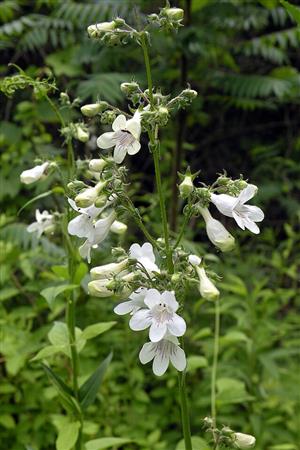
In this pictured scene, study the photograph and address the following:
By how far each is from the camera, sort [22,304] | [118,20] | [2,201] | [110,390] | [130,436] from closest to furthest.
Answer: [118,20]
[130,436]
[110,390]
[22,304]
[2,201]

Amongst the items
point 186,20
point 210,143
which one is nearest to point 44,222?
point 186,20

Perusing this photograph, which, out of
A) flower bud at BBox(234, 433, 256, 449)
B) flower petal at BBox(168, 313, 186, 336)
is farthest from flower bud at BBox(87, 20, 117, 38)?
flower bud at BBox(234, 433, 256, 449)

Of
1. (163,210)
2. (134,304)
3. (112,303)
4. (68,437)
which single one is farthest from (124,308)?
(112,303)

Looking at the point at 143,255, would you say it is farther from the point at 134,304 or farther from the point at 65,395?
the point at 65,395

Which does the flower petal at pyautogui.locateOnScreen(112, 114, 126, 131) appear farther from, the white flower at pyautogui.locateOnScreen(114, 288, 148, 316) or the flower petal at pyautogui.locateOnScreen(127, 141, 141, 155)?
the white flower at pyautogui.locateOnScreen(114, 288, 148, 316)

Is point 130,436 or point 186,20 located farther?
point 186,20

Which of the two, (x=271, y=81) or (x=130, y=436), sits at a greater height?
(x=271, y=81)

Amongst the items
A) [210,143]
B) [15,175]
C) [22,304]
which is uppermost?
[15,175]

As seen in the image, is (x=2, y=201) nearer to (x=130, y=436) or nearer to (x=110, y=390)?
(x=110, y=390)
